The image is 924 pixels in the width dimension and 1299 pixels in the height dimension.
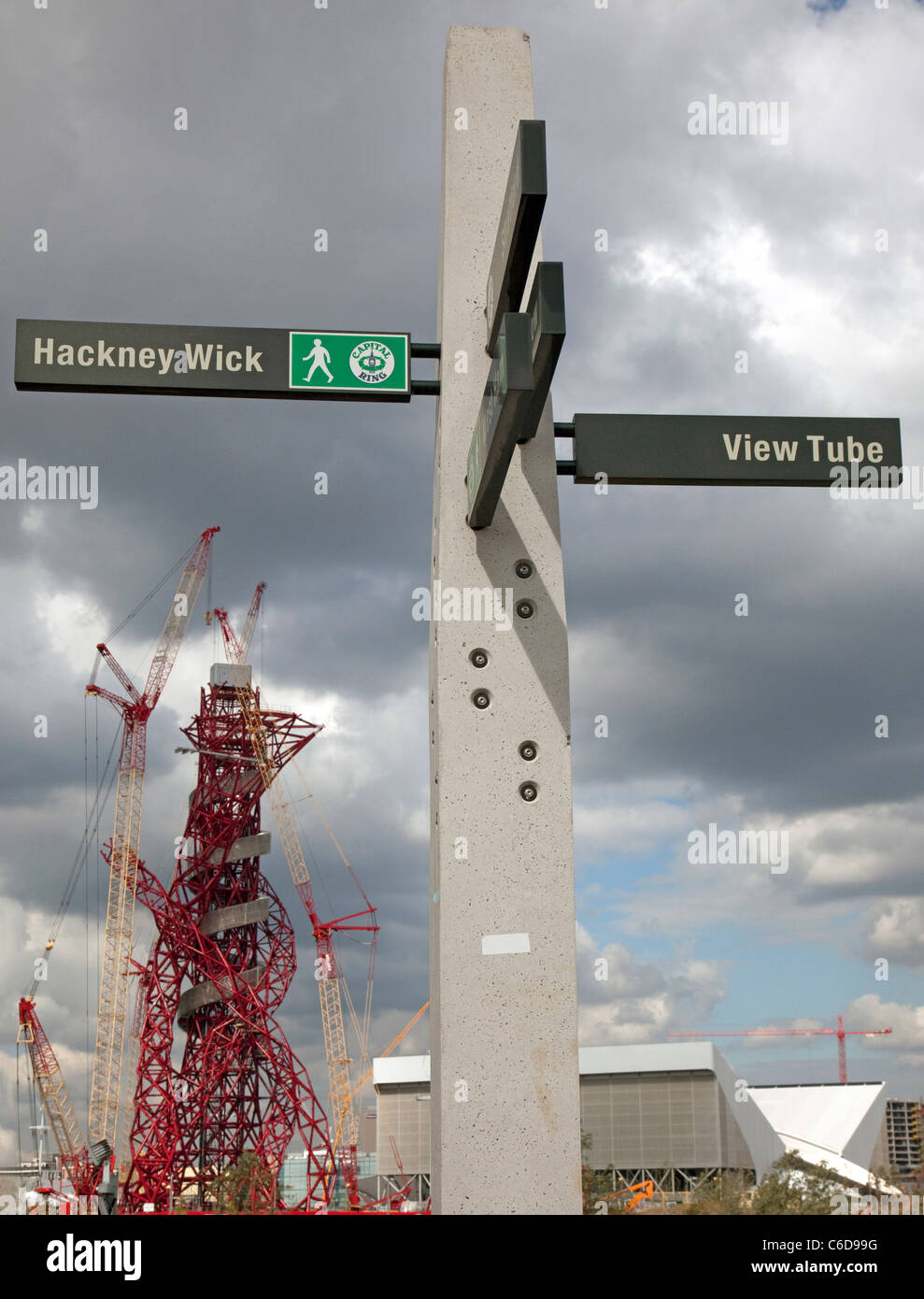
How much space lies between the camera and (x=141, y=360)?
32.8 ft

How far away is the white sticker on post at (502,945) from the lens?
9461mm

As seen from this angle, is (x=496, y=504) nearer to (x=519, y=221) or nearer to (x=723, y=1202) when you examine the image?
(x=519, y=221)

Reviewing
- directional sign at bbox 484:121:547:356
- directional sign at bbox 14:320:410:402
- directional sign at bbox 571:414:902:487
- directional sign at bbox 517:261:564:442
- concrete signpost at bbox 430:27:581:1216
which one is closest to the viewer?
directional sign at bbox 484:121:547:356

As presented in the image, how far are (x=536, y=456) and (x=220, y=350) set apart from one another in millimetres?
2553

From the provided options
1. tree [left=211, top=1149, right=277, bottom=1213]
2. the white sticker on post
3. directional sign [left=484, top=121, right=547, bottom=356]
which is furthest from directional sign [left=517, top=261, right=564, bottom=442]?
tree [left=211, top=1149, right=277, bottom=1213]

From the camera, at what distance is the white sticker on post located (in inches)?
372

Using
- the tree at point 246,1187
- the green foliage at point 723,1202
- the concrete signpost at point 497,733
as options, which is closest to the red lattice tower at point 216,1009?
the tree at point 246,1187

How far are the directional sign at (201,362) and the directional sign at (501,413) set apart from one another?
46.1 inches

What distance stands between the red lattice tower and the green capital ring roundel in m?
64.2

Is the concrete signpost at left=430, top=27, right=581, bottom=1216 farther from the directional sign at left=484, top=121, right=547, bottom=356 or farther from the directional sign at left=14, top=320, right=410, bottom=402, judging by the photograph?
the directional sign at left=14, top=320, right=410, bottom=402

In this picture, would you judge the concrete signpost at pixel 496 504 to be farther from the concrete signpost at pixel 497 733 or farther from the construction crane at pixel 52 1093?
the construction crane at pixel 52 1093

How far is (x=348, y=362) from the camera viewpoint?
10.2 meters
